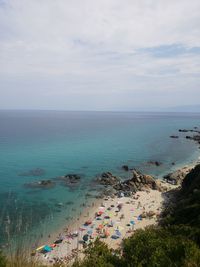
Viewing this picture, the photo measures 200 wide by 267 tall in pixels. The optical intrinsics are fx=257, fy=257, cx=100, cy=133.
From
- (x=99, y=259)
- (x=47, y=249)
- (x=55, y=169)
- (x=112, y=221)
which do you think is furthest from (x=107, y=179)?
(x=99, y=259)

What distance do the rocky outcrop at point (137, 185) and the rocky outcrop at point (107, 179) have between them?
5.01 feet

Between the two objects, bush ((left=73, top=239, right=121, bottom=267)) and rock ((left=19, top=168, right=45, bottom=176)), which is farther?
rock ((left=19, top=168, right=45, bottom=176))

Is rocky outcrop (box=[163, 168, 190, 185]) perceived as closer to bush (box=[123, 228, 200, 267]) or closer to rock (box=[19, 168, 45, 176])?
rock (box=[19, 168, 45, 176])

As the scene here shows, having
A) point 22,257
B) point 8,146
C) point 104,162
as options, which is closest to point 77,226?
point 22,257


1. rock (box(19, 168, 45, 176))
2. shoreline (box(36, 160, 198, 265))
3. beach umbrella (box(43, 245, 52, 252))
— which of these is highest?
rock (box(19, 168, 45, 176))

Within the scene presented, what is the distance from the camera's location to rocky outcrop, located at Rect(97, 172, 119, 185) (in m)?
46.1

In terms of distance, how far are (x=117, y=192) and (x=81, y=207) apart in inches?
323

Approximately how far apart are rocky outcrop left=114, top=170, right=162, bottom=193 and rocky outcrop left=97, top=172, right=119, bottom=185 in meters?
1.53

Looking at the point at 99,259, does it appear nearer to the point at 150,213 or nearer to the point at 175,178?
the point at 150,213

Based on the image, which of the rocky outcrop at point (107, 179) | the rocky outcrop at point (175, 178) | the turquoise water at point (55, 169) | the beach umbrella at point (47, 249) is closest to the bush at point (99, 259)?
the turquoise water at point (55, 169)

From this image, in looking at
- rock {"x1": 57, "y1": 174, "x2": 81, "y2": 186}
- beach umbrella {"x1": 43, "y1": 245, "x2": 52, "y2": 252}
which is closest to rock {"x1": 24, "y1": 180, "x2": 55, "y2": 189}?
rock {"x1": 57, "y1": 174, "x2": 81, "y2": 186}

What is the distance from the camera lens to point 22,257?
975 centimetres

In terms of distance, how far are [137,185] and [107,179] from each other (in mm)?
5917

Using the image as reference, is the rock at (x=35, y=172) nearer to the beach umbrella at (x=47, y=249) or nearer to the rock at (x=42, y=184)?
the rock at (x=42, y=184)
